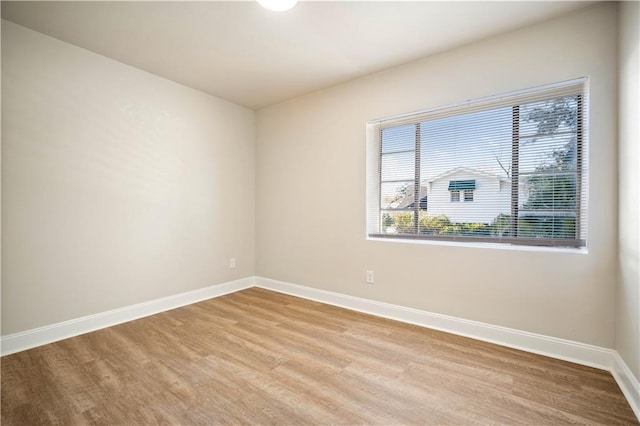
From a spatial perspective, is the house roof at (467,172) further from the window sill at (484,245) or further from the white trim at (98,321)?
the white trim at (98,321)

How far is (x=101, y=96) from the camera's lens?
2.78 meters

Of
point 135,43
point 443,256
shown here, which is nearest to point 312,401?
point 443,256

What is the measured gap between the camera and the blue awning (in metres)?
2.67

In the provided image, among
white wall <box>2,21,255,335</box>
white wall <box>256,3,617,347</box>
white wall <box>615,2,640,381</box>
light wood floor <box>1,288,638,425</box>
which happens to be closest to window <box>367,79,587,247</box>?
white wall <box>256,3,617,347</box>

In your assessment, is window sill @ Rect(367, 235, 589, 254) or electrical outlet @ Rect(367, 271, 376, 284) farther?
electrical outlet @ Rect(367, 271, 376, 284)

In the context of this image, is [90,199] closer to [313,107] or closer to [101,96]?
[101,96]

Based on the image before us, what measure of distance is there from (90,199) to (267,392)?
2.42 meters

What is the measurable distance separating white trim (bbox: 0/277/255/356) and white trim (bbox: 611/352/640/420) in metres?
3.81

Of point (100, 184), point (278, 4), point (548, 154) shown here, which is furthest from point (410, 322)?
point (100, 184)

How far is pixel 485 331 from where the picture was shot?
8.18ft

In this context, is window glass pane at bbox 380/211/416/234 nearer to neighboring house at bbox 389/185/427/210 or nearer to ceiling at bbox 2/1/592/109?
neighboring house at bbox 389/185/427/210

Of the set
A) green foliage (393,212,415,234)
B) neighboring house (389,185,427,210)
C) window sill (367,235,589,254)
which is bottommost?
window sill (367,235,589,254)

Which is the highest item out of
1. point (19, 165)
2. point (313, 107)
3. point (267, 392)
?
point (313, 107)

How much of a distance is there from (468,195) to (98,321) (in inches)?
146
